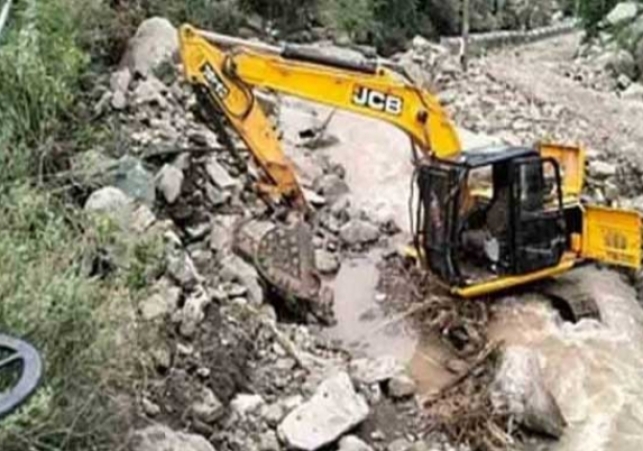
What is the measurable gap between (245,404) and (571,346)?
2973 millimetres

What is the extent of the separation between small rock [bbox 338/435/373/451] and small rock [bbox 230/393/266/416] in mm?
584

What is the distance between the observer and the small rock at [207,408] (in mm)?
6992

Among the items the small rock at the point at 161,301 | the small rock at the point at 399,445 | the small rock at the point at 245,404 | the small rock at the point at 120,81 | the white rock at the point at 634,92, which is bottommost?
the small rock at the point at 399,445

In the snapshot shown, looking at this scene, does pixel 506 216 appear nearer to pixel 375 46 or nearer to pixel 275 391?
pixel 275 391

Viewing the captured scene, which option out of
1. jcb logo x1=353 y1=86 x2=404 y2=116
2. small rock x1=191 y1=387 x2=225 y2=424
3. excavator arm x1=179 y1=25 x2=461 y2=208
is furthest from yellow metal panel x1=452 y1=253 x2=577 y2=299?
small rock x1=191 y1=387 x2=225 y2=424

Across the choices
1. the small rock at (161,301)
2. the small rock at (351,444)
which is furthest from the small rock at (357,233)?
the small rock at (351,444)

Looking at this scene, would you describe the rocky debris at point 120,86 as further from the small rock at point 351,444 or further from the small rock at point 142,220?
the small rock at point 351,444

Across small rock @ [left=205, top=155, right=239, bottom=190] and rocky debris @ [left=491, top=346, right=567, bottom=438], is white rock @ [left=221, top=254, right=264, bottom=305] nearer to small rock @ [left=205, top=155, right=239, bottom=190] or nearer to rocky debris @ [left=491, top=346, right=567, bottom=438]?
small rock @ [left=205, top=155, right=239, bottom=190]

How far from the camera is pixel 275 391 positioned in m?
7.86

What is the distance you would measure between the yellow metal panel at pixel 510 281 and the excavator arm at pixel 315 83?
1.08m

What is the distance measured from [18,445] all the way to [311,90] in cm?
527

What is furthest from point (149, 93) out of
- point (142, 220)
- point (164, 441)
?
point (164, 441)

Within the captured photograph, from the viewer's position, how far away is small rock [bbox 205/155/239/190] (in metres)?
10.2

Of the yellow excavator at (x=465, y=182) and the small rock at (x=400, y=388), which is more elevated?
the yellow excavator at (x=465, y=182)
